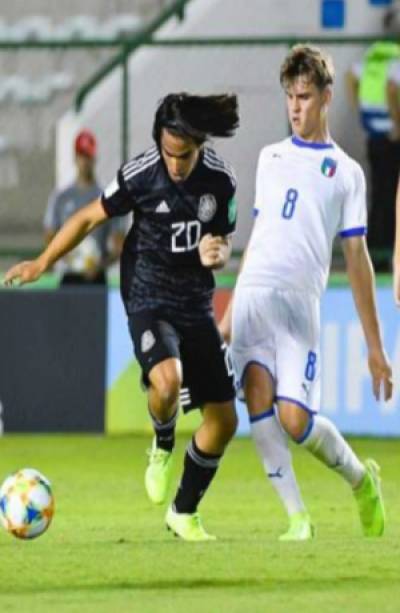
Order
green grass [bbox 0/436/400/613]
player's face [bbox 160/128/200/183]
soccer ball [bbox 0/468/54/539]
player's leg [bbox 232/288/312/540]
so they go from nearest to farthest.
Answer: green grass [bbox 0/436/400/613]
soccer ball [bbox 0/468/54/539]
player's face [bbox 160/128/200/183]
player's leg [bbox 232/288/312/540]

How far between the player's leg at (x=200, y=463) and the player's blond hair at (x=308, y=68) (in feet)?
5.01

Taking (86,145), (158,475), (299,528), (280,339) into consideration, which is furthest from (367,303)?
(86,145)

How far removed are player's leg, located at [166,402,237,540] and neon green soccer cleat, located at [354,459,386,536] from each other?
0.65m

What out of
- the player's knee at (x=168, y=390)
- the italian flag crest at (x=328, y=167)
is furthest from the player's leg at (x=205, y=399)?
the italian flag crest at (x=328, y=167)

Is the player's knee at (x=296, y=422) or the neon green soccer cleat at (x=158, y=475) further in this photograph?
the neon green soccer cleat at (x=158, y=475)

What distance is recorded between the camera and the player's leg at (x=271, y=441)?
10.3 m

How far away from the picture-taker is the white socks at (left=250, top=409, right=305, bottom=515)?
10.3 meters

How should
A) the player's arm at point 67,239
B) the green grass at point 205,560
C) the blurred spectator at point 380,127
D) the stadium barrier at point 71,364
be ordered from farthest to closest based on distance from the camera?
the blurred spectator at point 380,127
the stadium barrier at point 71,364
the player's arm at point 67,239
the green grass at point 205,560

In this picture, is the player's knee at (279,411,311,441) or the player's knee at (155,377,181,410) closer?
the player's knee at (279,411,311,441)

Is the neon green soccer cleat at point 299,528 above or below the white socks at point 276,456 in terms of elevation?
below

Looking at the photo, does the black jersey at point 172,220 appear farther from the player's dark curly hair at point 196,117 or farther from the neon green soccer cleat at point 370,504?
the neon green soccer cleat at point 370,504

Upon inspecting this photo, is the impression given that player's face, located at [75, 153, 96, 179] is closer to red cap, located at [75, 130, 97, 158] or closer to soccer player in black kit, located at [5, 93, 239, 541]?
red cap, located at [75, 130, 97, 158]

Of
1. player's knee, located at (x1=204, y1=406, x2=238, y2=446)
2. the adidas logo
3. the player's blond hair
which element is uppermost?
the player's blond hair

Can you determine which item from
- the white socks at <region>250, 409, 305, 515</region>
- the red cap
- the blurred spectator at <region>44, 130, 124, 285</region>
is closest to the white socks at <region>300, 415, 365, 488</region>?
the white socks at <region>250, 409, 305, 515</region>
